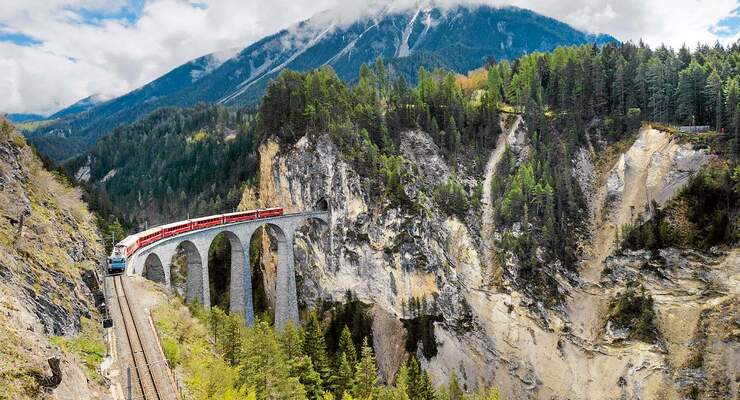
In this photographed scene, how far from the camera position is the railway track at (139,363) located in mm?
19438

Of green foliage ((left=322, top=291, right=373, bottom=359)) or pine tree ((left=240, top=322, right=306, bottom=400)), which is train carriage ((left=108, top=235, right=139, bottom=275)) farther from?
green foliage ((left=322, top=291, right=373, bottom=359))

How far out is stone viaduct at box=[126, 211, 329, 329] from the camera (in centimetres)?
4438

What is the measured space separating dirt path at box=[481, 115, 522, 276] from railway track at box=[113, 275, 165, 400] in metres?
50.5

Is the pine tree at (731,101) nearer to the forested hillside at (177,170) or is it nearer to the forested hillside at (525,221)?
the forested hillside at (525,221)

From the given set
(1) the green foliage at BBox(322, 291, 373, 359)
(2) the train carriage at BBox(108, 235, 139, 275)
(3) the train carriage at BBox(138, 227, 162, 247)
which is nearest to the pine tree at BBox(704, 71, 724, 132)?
(1) the green foliage at BBox(322, 291, 373, 359)

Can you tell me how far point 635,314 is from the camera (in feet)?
183

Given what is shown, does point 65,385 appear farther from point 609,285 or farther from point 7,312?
point 609,285

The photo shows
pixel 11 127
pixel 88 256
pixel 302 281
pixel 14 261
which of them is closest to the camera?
pixel 14 261

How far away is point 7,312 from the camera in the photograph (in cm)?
1515

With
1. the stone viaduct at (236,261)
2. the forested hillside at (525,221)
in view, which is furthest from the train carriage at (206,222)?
the forested hillside at (525,221)

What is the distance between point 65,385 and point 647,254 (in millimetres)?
63530

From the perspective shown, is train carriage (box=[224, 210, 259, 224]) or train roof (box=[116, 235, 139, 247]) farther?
train carriage (box=[224, 210, 259, 224])

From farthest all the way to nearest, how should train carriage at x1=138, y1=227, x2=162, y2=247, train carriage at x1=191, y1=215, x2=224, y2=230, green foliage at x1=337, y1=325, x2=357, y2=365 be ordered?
train carriage at x1=191, y1=215, x2=224, y2=230, green foliage at x1=337, y1=325, x2=357, y2=365, train carriage at x1=138, y1=227, x2=162, y2=247

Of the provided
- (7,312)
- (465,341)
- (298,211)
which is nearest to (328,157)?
(298,211)
